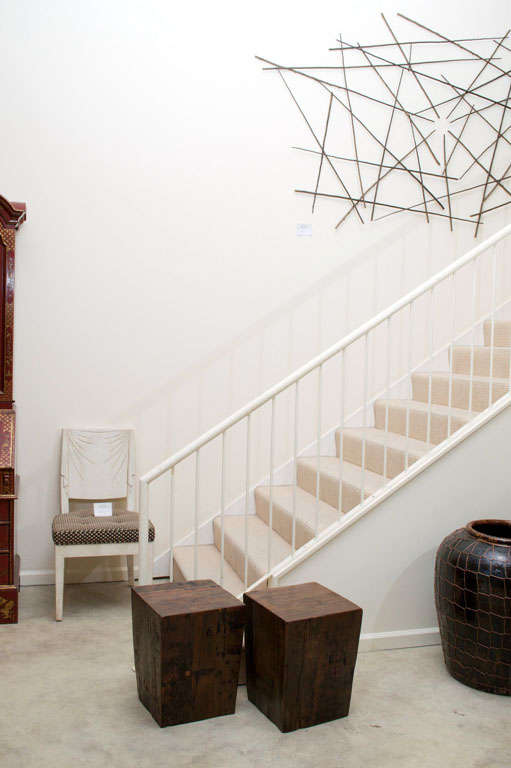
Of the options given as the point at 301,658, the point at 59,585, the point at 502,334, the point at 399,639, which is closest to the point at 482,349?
the point at 502,334

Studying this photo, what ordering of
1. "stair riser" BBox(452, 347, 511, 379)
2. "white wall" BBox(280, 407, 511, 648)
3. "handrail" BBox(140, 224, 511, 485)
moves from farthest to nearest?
1. "stair riser" BBox(452, 347, 511, 379)
2. "white wall" BBox(280, 407, 511, 648)
3. "handrail" BBox(140, 224, 511, 485)

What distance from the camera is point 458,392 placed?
3.95 m

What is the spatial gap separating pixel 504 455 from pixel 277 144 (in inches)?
88.7

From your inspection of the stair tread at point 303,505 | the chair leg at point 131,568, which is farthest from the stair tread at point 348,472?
the chair leg at point 131,568

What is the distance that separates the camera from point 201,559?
12.9 feet

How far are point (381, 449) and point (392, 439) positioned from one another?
0.55ft

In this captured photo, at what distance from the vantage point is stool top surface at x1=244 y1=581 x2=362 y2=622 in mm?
2656

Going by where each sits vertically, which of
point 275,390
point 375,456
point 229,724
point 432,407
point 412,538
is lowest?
point 229,724

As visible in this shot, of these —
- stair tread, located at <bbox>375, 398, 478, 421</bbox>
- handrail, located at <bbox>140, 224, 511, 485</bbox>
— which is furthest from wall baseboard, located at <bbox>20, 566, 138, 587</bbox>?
stair tread, located at <bbox>375, 398, 478, 421</bbox>

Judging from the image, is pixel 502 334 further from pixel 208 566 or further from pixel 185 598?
pixel 185 598

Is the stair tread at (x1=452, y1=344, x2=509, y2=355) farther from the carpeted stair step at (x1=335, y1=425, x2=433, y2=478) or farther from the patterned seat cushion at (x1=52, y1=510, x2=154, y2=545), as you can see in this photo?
the patterned seat cushion at (x1=52, y1=510, x2=154, y2=545)

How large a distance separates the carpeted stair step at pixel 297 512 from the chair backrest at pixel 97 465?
0.75 metres

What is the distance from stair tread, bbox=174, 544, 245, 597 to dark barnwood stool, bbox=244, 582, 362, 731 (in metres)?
0.65

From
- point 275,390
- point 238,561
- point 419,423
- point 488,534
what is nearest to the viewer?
point 275,390
